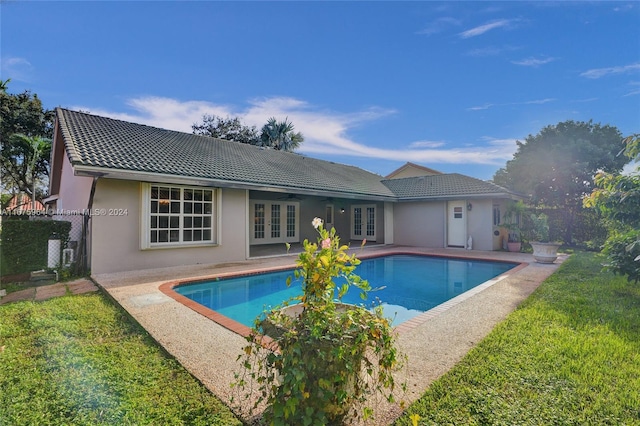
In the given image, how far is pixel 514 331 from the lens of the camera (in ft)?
15.0

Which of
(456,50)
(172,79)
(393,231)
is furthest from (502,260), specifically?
(172,79)

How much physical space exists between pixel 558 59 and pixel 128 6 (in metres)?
14.7

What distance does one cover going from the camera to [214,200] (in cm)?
1089

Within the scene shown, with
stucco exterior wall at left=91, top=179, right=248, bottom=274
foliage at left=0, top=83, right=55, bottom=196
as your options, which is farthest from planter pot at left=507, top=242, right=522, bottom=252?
foliage at left=0, top=83, right=55, bottom=196

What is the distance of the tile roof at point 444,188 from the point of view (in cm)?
1533

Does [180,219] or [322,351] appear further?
[180,219]

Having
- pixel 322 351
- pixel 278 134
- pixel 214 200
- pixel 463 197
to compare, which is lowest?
pixel 322 351

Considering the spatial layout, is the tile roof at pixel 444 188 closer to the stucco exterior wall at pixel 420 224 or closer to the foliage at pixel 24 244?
the stucco exterior wall at pixel 420 224

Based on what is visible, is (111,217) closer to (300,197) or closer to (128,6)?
(128,6)

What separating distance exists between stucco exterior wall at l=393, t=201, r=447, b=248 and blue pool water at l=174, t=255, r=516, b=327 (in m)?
4.17

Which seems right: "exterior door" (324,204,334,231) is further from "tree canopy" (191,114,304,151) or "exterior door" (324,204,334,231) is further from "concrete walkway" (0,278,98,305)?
"tree canopy" (191,114,304,151)

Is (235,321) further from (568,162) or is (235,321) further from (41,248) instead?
(568,162)

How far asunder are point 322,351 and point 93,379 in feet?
9.11

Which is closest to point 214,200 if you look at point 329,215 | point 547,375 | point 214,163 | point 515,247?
point 214,163
